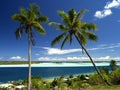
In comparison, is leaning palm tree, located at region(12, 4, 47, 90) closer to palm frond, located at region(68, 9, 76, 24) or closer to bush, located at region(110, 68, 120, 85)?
palm frond, located at region(68, 9, 76, 24)

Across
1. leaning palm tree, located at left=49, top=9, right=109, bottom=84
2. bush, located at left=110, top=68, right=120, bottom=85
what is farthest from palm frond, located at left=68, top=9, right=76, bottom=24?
bush, located at left=110, top=68, right=120, bottom=85

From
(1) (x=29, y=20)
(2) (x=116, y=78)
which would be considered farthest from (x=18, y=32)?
(2) (x=116, y=78)

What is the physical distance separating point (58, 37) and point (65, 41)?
99 centimetres

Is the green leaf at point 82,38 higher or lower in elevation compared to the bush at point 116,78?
higher

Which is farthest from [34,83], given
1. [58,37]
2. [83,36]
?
[83,36]

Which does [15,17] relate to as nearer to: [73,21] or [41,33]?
[41,33]

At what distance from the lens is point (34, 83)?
3009cm

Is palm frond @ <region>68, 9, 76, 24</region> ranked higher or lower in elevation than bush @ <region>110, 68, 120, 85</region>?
higher

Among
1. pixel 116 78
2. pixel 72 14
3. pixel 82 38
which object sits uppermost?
pixel 72 14

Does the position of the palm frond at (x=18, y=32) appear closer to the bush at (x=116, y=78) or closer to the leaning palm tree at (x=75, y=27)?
the leaning palm tree at (x=75, y=27)

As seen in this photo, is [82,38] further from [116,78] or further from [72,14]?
[116,78]

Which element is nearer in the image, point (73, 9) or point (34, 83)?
point (73, 9)

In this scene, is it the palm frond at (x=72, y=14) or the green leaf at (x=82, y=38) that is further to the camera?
the green leaf at (x=82, y=38)

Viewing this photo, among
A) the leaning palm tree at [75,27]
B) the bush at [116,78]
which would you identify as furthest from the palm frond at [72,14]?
the bush at [116,78]
